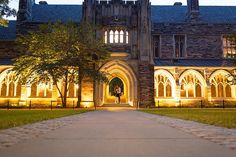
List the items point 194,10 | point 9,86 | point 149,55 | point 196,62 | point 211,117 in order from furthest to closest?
point 194,10
point 196,62
point 9,86
point 149,55
point 211,117

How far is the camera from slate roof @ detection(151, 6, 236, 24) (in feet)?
98.3

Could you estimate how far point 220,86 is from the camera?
26.3 metres

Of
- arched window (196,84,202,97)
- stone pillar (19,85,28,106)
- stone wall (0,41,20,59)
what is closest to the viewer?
stone pillar (19,85,28,106)

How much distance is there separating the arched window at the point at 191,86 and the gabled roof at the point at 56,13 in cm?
1506

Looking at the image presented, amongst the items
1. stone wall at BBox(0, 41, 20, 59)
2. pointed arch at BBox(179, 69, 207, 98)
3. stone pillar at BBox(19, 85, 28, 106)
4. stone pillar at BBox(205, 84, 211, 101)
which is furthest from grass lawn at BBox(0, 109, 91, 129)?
stone wall at BBox(0, 41, 20, 59)

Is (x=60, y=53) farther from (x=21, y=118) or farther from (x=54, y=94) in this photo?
(x=21, y=118)

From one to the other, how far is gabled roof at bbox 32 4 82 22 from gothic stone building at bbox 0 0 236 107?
5.0 inches

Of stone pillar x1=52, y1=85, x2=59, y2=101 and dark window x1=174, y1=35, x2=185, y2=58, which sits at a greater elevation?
dark window x1=174, y1=35, x2=185, y2=58

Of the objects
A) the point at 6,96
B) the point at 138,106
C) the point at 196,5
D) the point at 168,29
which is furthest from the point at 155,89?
the point at 6,96

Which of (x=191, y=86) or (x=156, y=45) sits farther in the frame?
(x=156, y=45)

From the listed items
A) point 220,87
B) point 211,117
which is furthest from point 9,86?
point 220,87

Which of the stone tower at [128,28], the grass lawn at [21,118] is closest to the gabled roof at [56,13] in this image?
the stone tower at [128,28]

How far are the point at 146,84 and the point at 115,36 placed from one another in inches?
241

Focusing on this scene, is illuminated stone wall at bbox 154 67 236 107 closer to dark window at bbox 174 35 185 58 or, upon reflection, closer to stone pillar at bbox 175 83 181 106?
stone pillar at bbox 175 83 181 106
